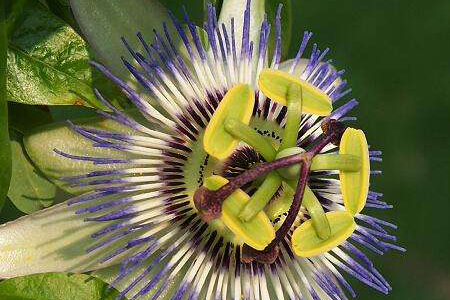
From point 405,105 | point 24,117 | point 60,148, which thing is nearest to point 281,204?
point 60,148

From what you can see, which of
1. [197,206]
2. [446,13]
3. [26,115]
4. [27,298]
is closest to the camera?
[27,298]

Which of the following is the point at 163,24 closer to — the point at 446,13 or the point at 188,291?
the point at 188,291

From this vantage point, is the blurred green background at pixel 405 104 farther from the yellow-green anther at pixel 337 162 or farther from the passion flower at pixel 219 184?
the yellow-green anther at pixel 337 162

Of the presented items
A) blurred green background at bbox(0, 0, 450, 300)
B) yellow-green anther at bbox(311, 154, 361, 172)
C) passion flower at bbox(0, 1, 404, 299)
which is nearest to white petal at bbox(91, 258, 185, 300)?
passion flower at bbox(0, 1, 404, 299)

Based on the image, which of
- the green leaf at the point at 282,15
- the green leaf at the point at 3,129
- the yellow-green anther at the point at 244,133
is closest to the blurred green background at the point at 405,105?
the green leaf at the point at 282,15

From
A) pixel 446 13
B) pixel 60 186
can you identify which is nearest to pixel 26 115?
pixel 60 186

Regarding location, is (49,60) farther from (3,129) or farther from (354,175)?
(354,175)

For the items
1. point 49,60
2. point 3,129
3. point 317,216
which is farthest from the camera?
point 49,60

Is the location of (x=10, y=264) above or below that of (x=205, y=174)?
below
